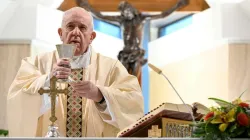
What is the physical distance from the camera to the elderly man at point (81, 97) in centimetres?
587

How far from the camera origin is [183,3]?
34.2ft

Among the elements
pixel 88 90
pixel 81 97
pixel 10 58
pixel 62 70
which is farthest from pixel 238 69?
pixel 62 70

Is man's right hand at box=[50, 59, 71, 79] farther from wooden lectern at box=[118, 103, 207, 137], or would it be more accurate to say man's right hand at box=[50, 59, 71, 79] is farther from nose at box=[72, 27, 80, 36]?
nose at box=[72, 27, 80, 36]

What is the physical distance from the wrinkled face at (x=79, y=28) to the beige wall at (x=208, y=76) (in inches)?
155

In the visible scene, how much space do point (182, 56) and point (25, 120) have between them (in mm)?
5793

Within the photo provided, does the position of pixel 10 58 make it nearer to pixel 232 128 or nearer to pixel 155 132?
pixel 155 132

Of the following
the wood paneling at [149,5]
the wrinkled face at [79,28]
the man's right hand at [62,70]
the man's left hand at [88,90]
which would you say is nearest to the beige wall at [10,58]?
the wood paneling at [149,5]

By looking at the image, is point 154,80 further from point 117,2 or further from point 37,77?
point 37,77

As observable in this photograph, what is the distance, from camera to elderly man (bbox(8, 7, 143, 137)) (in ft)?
19.2

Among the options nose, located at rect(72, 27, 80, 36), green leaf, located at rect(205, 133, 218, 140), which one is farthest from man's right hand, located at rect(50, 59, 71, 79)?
green leaf, located at rect(205, 133, 218, 140)

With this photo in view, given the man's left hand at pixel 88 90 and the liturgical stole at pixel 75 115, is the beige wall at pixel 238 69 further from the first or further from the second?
the man's left hand at pixel 88 90

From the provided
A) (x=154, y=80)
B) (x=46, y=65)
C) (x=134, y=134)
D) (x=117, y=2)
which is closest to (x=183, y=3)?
(x=117, y=2)

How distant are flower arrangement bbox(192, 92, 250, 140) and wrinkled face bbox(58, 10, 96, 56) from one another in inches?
66.4

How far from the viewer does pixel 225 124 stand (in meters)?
4.52
